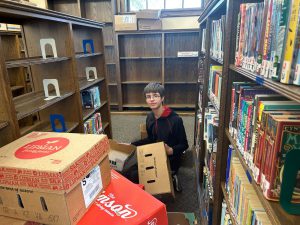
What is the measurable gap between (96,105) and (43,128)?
826 millimetres

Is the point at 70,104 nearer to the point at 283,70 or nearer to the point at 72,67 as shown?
the point at 72,67

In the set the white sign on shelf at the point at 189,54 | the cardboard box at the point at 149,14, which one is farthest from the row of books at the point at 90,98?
the white sign on shelf at the point at 189,54

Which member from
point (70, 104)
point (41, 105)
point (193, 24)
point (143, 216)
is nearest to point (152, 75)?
point (193, 24)

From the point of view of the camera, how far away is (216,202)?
1.33 meters

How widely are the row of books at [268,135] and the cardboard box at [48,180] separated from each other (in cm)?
67

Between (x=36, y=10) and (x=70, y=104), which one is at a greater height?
(x=36, y=10)

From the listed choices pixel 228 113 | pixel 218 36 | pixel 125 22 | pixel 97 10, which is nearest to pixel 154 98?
pixel 218 36

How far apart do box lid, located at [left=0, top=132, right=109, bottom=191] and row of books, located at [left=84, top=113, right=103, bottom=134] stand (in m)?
1.31

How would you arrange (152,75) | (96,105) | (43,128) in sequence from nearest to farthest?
(43,128) → (96,105) → (152,75)

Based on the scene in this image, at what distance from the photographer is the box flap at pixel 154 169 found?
5.99 ft

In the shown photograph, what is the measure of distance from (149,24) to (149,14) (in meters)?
0.17

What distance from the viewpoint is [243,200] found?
0.91 m

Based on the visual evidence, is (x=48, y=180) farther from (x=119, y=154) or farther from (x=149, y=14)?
(x=149, y=14)

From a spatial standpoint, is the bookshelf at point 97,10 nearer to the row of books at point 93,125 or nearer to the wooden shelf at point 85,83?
the wooden shelf at point 85,83
